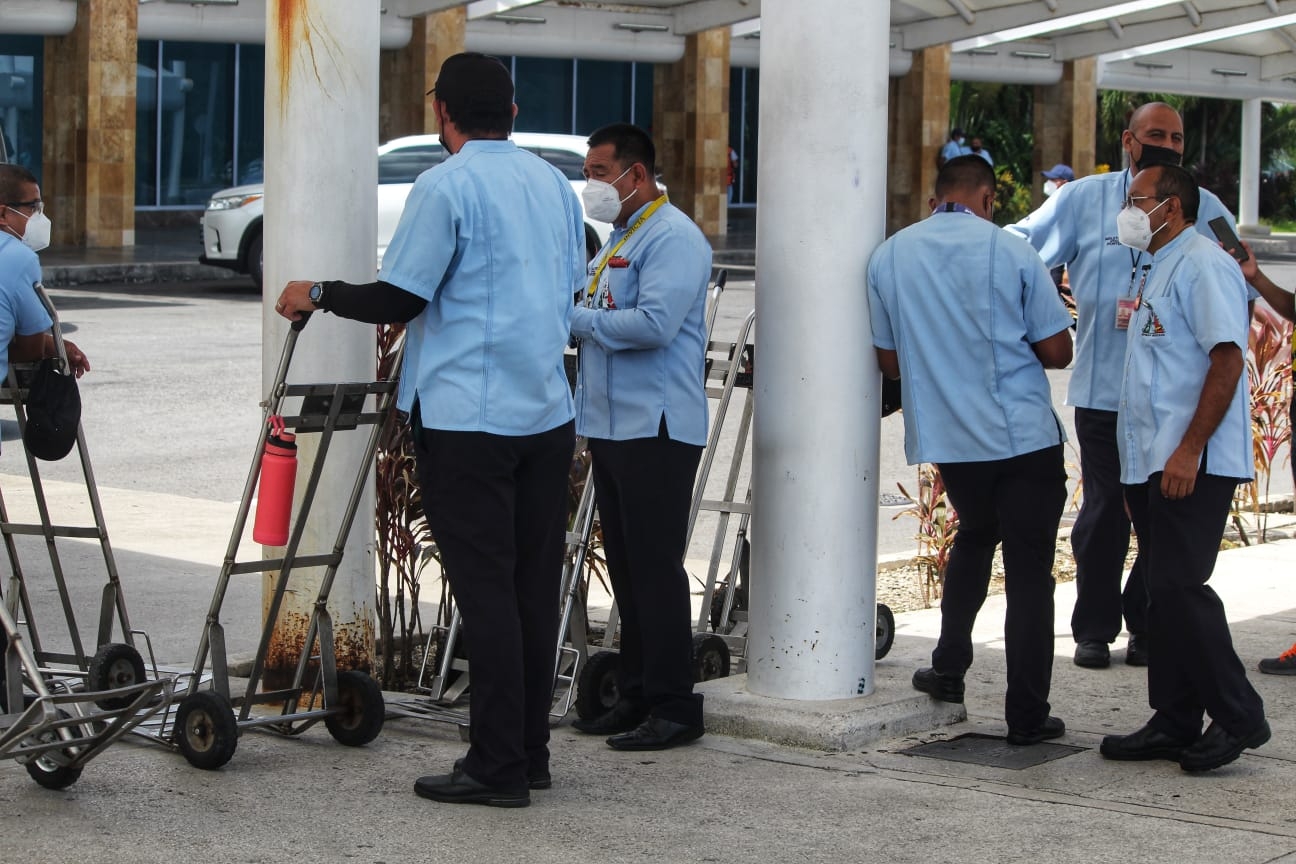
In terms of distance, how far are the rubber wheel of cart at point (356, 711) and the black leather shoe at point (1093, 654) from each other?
263 cm

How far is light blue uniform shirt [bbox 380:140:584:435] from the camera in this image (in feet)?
16.1

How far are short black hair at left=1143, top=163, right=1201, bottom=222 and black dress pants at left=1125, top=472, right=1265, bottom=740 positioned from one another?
30.7 inches

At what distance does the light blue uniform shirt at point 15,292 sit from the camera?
5477 millimetres

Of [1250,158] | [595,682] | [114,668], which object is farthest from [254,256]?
[1250,158]

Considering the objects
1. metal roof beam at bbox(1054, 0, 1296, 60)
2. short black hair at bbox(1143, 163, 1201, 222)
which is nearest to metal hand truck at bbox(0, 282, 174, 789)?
short black hair at bbox(1143, 163, 1201, 222)

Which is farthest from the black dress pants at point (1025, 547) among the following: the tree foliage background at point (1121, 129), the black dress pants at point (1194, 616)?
the tree foliage background at point (1121, 129)

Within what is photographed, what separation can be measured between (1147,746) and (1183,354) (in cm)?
112

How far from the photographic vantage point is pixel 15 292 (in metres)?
5.48

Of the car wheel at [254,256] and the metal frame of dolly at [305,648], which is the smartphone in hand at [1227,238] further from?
the car wheel at [254,256]

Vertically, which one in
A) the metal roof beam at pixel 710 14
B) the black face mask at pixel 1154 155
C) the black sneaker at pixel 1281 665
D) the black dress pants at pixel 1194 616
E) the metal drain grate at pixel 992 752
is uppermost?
the metal roof beam at pixel 710 14

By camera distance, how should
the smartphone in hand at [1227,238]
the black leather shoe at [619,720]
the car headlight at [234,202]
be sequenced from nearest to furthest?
the black leather shoe at [619,720], the smartphone in hand at [1227,238], the car headlight at [234,202]

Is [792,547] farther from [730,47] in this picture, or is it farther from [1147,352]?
[730,47]

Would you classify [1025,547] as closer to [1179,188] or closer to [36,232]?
[1179,188]

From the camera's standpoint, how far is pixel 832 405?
5801 mm
